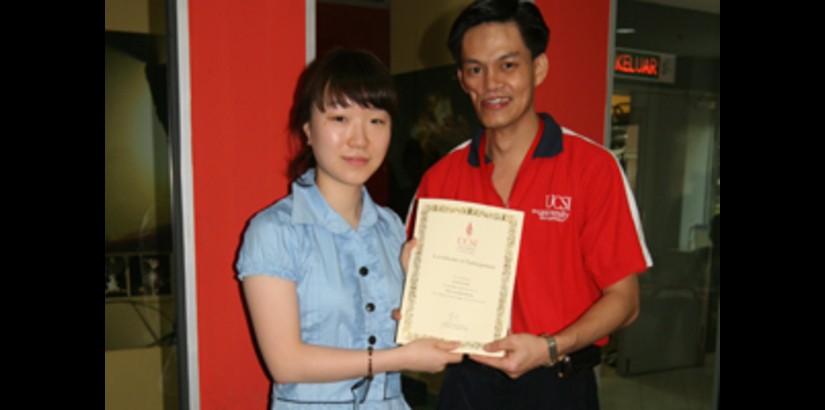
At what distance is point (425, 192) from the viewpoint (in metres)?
2.28

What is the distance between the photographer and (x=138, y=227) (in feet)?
9.14

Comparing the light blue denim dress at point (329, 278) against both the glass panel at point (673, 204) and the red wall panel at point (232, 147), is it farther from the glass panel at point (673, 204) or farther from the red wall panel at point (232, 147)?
the glass panel at point (673, 204)

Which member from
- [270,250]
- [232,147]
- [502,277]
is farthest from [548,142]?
[232,147]

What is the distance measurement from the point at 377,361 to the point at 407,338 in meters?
0.15

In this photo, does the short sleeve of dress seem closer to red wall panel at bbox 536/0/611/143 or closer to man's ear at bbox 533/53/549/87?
man's ear at bbox 533/53/549/87

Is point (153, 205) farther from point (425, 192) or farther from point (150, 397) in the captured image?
point (425, 192)

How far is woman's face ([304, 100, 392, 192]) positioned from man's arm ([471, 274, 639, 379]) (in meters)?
0.62

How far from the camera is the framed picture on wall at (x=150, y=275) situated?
2791 millimetres

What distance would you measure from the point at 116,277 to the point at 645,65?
168 inches

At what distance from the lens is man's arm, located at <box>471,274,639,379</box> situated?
1.73 metres

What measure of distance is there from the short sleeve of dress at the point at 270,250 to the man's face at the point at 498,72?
823 millimetres

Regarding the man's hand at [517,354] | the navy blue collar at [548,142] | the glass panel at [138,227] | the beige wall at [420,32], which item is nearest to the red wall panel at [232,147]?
the glass panel at [138,227]

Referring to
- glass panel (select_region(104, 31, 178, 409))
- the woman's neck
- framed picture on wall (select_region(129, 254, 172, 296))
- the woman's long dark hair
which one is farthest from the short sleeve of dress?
framed picture on wall (select_region(129, 254, 172, 296))

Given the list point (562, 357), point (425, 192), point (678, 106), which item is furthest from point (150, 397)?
point (678, 106)
